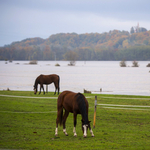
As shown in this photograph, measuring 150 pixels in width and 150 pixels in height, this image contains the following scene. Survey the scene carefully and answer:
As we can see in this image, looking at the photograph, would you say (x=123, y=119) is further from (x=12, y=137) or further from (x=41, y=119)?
(x=12, y=137)

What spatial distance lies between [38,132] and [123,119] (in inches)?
202

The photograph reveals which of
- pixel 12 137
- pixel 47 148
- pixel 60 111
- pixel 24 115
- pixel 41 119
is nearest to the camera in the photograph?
pixel 47 148

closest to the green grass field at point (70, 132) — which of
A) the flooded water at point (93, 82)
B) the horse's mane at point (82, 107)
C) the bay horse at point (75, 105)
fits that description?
the bay horse at point (75, 105)

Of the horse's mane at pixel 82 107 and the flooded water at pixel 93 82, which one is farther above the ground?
the horse's mane at pixel 82 107

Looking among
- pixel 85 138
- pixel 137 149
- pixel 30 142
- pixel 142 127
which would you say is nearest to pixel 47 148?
pixel 30 142

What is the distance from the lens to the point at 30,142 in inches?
324

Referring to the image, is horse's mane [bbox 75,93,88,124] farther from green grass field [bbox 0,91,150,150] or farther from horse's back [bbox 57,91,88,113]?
green grass field [bbox 0,91,150,150]

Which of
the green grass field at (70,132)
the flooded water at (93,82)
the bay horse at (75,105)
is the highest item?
the bay horse at (75,105)

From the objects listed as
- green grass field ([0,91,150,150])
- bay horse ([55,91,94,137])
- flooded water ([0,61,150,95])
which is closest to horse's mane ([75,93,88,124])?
bay horse ([55,91,94,137])

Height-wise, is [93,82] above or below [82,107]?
below

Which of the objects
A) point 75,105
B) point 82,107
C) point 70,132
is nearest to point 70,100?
point 75,105

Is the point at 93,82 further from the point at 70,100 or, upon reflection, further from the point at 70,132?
the point at 70,100

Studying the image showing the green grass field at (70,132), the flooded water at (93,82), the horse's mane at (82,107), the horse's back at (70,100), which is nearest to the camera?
the green grass field at (70,132)

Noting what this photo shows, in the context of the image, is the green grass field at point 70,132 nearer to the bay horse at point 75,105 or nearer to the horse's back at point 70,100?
the bay horse at point 75,105
